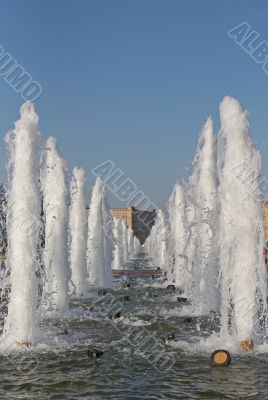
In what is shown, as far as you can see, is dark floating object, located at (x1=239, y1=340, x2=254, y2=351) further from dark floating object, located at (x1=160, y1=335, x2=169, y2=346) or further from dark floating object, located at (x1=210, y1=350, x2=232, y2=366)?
dark floating object, located at (x1=160, y1=335, x2=169, y2=346)

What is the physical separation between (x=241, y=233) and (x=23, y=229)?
532 centimetres

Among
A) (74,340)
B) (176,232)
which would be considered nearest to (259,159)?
(74,340)

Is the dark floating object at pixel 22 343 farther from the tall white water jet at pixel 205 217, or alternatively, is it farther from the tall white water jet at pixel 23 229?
the tall white water jet at pixel 205 217

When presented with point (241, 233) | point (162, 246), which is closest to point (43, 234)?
point (241, 233)

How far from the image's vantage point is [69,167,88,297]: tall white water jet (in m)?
28.3

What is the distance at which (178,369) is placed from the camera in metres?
12.0

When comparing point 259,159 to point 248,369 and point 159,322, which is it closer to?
point 248,369

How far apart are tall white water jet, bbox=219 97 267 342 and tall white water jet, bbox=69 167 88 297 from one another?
14.5 m

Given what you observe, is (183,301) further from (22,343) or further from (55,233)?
(22,343)

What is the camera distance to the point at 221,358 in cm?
1203

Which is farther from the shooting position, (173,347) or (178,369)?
(173,347)

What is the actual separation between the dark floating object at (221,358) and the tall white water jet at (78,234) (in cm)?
1600

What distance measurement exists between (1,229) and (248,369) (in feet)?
80.0

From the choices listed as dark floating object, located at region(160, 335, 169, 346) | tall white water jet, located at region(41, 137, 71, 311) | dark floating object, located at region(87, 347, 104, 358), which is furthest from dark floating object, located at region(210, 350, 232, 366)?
tall white water jet, located at region(41, 137, 71, 311)
